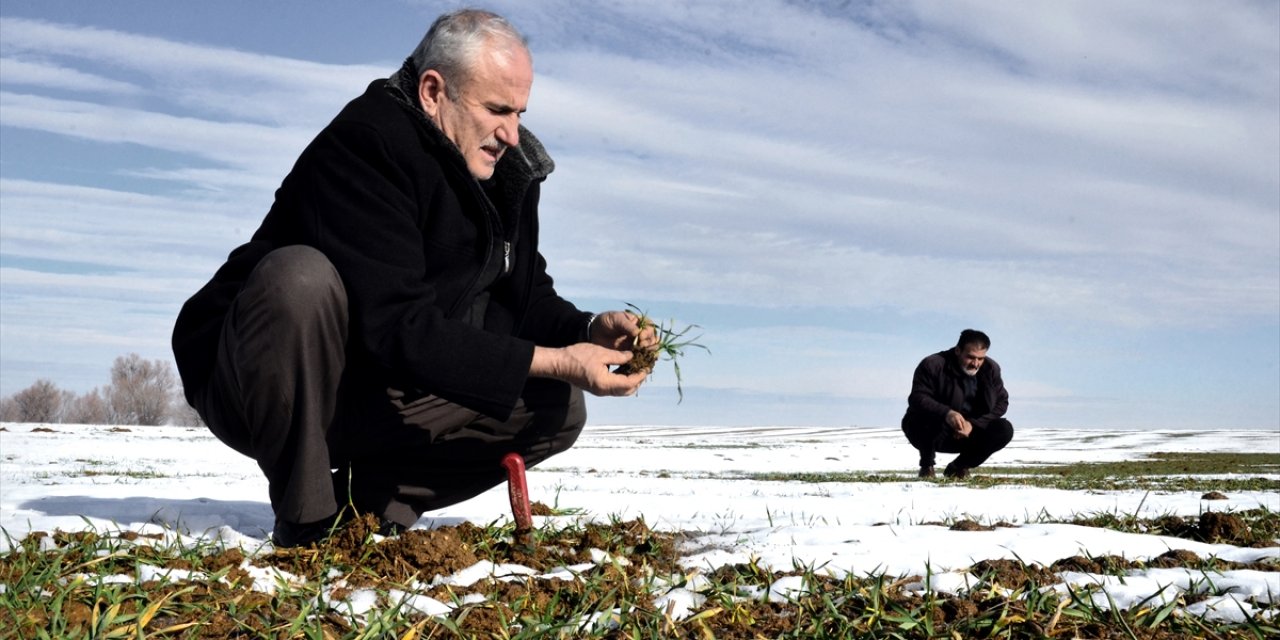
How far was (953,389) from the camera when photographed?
12.1 m

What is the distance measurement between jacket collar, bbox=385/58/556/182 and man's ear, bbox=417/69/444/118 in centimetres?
4

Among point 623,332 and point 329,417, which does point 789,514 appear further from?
point 329,417

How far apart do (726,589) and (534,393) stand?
5.26 ft

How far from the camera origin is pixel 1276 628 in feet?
8.91

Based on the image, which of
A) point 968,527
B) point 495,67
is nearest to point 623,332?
point 495,67

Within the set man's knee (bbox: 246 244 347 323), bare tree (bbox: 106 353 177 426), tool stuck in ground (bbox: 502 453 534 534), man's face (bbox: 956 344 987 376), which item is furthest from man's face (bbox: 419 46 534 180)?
bare tree (bbox: 106 353 177 426)

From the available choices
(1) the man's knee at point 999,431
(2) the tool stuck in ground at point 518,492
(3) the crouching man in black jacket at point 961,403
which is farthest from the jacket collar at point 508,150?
(1) the man's knee at point 999,431

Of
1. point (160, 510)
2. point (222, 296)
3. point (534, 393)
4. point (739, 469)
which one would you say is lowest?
point (739, 469)

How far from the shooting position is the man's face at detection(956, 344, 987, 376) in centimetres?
1184

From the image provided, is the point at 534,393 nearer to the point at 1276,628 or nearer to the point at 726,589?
the point at 726,589

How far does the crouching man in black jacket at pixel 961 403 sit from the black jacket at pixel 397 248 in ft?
29.1

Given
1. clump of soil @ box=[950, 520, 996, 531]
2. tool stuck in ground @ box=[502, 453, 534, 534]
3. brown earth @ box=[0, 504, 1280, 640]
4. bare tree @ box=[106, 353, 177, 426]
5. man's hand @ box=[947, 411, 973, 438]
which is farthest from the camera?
bare tree @ box=[106, 353, 177, 426]

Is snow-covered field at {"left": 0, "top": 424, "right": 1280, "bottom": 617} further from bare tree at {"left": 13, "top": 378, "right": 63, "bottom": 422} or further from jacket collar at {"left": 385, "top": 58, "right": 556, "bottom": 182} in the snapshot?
bare tree at {"left": 13, "top": 378, "right": 63, "bottom": 422}

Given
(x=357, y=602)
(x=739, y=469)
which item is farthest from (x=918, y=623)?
(x=739, y=469)
